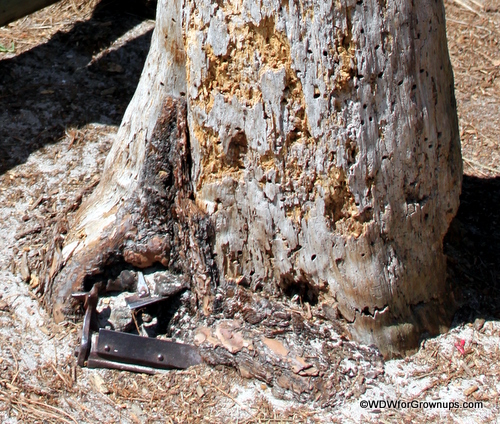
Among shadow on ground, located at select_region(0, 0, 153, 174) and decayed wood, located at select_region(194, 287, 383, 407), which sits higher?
shadow on ground, located at select_region(0, 0, 153, 174)

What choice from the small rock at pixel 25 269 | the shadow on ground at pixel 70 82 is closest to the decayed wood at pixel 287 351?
the small rock at pixel 25 269

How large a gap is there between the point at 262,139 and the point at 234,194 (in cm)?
31

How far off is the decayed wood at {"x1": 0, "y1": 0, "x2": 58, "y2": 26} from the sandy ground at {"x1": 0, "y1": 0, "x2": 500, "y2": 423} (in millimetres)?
373

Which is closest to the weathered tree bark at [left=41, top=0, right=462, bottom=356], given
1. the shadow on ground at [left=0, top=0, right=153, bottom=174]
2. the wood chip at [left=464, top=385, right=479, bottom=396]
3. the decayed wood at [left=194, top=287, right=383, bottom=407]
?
the decayed wood at [left=194, top=287, right=383, bottom=407]

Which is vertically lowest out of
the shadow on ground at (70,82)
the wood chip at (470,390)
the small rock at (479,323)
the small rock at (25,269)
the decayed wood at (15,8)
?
the wood chip at (470,390)

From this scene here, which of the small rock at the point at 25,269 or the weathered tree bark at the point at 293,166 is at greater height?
the weathered tree bark at the point at 293,166

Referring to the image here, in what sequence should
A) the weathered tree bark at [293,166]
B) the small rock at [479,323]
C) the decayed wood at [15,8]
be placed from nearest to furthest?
the weathered tree bark at [293,166]
the small rock at [479,323]
the decayed wood at [15,8]

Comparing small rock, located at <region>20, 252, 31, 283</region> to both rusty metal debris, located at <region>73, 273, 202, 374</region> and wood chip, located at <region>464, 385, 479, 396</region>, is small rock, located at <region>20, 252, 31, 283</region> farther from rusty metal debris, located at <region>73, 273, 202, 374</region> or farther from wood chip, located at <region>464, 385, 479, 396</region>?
wood chip, located at <region>464, 385, 479, 396</region>

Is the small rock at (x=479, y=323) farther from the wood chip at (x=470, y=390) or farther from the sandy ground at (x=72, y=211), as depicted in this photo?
the wood chip at (x=470, y=390)

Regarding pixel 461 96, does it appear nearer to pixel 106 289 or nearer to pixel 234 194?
pixel 234 194

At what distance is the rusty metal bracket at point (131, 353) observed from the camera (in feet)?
9.07

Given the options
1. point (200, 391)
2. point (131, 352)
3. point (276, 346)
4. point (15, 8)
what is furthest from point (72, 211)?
point (15, 8)

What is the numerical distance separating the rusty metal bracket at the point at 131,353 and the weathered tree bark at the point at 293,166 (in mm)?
230

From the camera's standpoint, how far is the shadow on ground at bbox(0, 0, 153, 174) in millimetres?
4211
